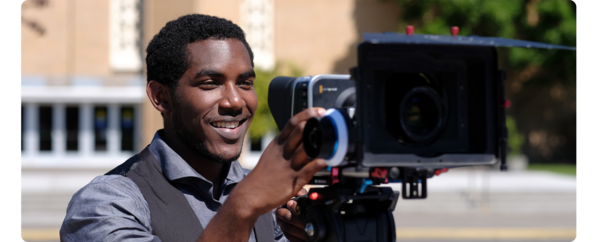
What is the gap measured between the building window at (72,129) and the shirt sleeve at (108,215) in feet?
79.0

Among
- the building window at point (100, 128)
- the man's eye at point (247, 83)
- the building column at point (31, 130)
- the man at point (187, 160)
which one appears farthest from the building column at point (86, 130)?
the man's eye at point (247, 83)

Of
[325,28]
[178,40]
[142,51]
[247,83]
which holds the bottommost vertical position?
[247,83]

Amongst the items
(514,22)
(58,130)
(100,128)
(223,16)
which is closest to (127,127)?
(100,128)

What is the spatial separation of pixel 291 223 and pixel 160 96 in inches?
19.7

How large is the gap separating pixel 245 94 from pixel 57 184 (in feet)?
51.1

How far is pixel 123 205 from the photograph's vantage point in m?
1.58

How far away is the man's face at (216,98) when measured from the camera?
1.70 m

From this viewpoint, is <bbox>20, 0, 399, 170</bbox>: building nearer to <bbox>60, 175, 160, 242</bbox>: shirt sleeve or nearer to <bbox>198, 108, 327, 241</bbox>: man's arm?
<bbox>60, 175, 160, 242</bbox>: shirt sleeve

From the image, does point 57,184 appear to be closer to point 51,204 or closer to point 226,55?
point 51,204

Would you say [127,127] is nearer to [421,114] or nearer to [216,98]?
[216,98]

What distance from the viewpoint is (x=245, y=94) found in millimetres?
1743

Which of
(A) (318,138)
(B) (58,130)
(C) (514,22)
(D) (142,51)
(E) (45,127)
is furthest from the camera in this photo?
(D) (142,51)

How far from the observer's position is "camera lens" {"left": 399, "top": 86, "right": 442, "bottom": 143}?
1462 mm

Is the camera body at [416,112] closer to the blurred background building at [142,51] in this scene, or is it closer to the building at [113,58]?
the blurred background building at [142,51]
